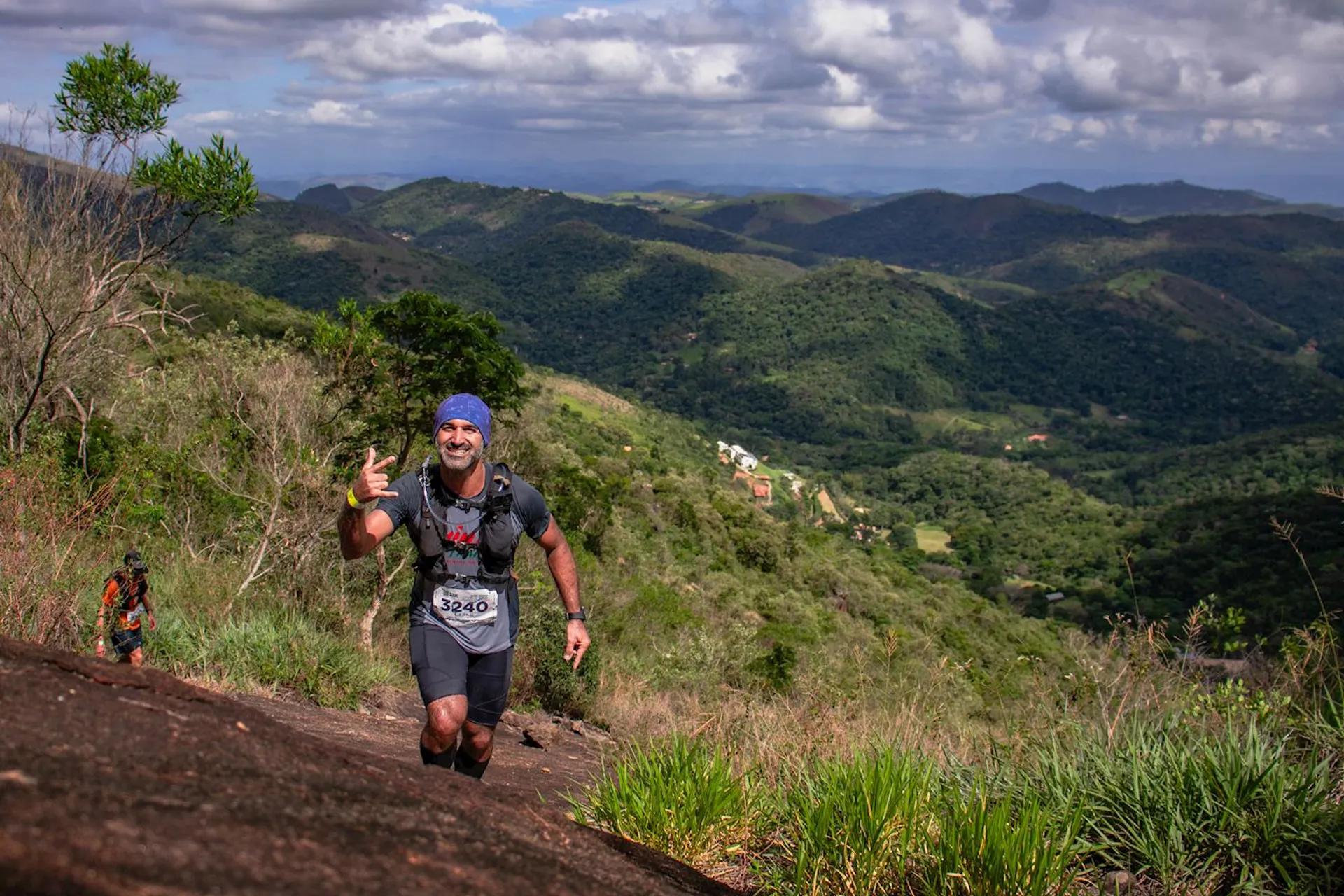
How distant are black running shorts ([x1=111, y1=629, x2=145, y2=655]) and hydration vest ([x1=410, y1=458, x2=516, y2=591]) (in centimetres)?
264

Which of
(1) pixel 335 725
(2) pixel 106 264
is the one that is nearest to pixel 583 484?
(2) pixel 106 264

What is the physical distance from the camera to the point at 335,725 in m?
4.89

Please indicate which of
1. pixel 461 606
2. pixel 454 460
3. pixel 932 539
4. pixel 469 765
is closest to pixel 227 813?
pixel 461 606

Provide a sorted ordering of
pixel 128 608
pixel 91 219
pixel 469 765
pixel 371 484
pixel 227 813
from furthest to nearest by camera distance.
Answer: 1. pixel 91 219
2. pixel 128 608
3. pixel 469 765
4. pixel 371 484
5. pixel 227 813

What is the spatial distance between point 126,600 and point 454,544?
306 centimetres

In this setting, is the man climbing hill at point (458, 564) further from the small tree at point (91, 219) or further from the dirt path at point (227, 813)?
the small tree at point (91, 219)

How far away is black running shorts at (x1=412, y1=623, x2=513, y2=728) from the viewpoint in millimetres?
3475

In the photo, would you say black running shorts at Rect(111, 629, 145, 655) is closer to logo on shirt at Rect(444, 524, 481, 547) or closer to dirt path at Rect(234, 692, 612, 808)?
dirt path at Rect(234, 692, 612, 808)

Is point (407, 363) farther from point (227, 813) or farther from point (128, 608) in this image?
point (227, 813)

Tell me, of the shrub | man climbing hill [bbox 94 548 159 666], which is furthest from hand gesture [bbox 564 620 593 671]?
man climbing hill [bbox 94 548 159 666]

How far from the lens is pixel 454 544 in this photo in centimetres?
356

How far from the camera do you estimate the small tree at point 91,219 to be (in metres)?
8.17

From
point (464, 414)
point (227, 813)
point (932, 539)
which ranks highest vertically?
point (464, 414)

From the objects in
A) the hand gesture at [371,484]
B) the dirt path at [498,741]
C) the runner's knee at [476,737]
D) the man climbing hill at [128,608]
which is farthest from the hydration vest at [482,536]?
the man climbing hill at [128,608]
